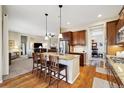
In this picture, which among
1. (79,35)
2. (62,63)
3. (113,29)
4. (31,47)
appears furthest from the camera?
(31,47)

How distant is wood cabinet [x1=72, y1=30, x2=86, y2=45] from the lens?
5816 millimetres

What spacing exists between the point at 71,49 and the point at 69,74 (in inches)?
146

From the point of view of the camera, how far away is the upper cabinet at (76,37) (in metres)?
5.82

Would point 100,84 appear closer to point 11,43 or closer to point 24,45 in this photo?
point 11,43

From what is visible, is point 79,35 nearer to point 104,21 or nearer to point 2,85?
point 104,21

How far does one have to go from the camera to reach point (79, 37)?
6.00 meters

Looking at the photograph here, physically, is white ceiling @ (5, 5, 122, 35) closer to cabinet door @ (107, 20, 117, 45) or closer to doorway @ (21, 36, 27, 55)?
cabinet door @ (107, 20, 117, 45)

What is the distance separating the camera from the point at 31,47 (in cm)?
1025

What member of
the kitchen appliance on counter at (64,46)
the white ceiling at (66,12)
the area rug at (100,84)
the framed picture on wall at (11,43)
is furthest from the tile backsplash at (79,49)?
the framed picture on wall at (11,43)

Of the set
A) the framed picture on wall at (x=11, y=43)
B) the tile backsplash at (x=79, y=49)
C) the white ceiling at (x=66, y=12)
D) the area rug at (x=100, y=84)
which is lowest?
the area rug at (x=100, y=84)

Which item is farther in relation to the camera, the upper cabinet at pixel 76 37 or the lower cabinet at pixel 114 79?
the upper cabinet at pixel 76 37

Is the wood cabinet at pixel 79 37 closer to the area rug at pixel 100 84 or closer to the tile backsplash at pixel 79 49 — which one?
the tile backsplash at pixel 79 49

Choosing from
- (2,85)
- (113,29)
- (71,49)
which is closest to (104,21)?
(113,29)

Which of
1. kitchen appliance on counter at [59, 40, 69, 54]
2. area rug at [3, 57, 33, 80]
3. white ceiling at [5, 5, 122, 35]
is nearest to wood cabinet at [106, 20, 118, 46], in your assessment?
white ceiling at [5, 5, 122, 35]
